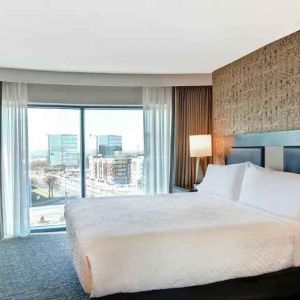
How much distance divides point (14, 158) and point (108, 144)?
Result: 4.92ft

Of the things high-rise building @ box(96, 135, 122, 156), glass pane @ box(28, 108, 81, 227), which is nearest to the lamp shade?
high-rise building @ box(96, 135, 122, 156)

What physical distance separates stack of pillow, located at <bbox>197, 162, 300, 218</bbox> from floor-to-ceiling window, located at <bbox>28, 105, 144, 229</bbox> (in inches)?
71.4

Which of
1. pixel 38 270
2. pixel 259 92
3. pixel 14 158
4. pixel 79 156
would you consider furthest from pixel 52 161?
pixel 259 92

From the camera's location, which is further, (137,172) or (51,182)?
(137,172)

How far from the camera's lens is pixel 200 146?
17.0 feet

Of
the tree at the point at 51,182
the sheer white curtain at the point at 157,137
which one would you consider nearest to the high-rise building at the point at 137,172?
the sheer white curtain at the point at 157,137

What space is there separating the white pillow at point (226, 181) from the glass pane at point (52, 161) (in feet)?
7.89

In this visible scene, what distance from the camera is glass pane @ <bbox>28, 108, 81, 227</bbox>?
5.59 meters

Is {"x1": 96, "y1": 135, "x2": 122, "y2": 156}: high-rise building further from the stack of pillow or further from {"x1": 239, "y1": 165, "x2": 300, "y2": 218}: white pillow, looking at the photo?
{"x1": 239, "y1": 165, "x2": 300, "y2": 218}: white pillow

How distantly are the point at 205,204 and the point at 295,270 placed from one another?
112 centimetres

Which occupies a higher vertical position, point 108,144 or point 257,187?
point 108,144

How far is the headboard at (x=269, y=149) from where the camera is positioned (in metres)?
3.59

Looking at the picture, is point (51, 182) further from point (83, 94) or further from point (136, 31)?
point (136, 31)

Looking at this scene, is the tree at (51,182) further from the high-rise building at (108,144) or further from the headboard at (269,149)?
the headboard at (269,149)
